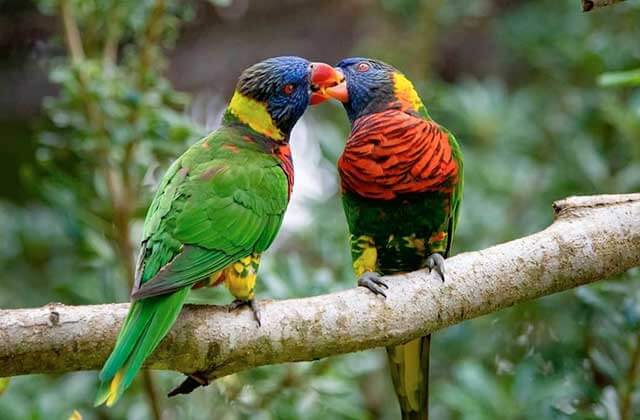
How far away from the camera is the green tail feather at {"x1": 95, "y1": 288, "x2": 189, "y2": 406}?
1708 mm

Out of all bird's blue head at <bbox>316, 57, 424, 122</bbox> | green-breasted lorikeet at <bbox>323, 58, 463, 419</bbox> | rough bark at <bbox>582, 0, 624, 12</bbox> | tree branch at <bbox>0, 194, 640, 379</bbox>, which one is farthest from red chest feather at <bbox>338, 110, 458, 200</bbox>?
rough bark at <bbox>582, 0, 624, 12</bbox>

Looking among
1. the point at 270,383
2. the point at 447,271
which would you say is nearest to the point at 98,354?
the point at 447,271

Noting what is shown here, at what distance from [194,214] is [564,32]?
3118mm

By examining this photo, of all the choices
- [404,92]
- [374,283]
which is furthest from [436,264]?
[404,92]

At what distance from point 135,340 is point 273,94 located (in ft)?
2.91

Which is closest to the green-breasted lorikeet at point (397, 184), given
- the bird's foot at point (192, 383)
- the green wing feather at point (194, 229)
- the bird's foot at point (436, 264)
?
the bird's foot at point (436, 264)

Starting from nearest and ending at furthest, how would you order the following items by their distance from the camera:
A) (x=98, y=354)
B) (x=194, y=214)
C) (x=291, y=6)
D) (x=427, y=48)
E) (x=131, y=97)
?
(x=98, y=354)
(x=194, y=214)
(x=131, y=97)
(x=427, y=48)
(x=291, y=6)

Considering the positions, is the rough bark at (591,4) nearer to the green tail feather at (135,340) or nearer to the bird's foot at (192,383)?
the green tail feather at (135,340)

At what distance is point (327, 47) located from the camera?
5.73m

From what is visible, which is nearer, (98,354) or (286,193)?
(98,354)

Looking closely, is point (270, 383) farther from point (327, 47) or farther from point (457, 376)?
point (327, 47)

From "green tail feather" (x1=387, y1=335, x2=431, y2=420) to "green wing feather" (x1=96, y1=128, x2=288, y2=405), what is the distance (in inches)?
23.1

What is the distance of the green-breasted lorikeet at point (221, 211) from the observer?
5.85 ft

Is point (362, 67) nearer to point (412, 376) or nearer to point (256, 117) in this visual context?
point (256, 117)
